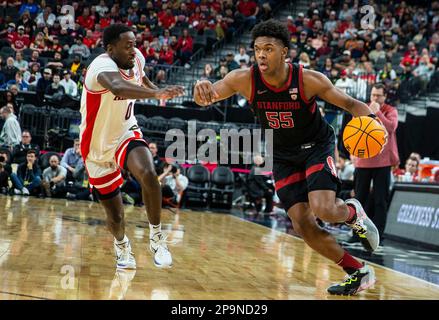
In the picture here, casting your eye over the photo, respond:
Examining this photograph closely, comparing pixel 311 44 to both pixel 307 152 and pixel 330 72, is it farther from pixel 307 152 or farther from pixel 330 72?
pixel 307 152

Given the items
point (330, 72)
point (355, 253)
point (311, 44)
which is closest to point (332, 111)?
point (330, 72)

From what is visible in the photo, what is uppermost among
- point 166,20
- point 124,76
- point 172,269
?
point 166,20

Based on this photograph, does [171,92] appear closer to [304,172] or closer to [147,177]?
[147,177]

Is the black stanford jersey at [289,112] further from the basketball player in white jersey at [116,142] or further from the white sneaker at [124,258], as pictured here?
the white sneaker at [124,258]

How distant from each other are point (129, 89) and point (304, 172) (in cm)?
150

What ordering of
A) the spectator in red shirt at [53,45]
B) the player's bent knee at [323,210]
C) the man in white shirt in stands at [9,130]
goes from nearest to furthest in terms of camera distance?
the player's bent knee at [323,210], the man in white shirt in stands at [9,130], the spectator in red shirt at [53,45]

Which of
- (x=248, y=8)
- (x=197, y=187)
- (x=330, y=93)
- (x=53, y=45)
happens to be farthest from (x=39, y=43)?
(x=330, y=93)

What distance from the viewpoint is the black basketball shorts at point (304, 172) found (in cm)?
520

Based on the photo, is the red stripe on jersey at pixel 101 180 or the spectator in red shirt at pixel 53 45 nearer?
the red stripe on jersey at pixel 101 180

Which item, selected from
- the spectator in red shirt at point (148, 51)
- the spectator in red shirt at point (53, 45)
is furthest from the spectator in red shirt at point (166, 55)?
the spectator in red shirt at point (53, 45)

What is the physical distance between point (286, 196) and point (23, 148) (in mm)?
10570

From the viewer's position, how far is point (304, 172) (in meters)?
5.41

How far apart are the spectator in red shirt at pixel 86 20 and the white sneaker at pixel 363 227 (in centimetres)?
1803

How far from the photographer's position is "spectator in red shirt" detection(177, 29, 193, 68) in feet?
69.9
